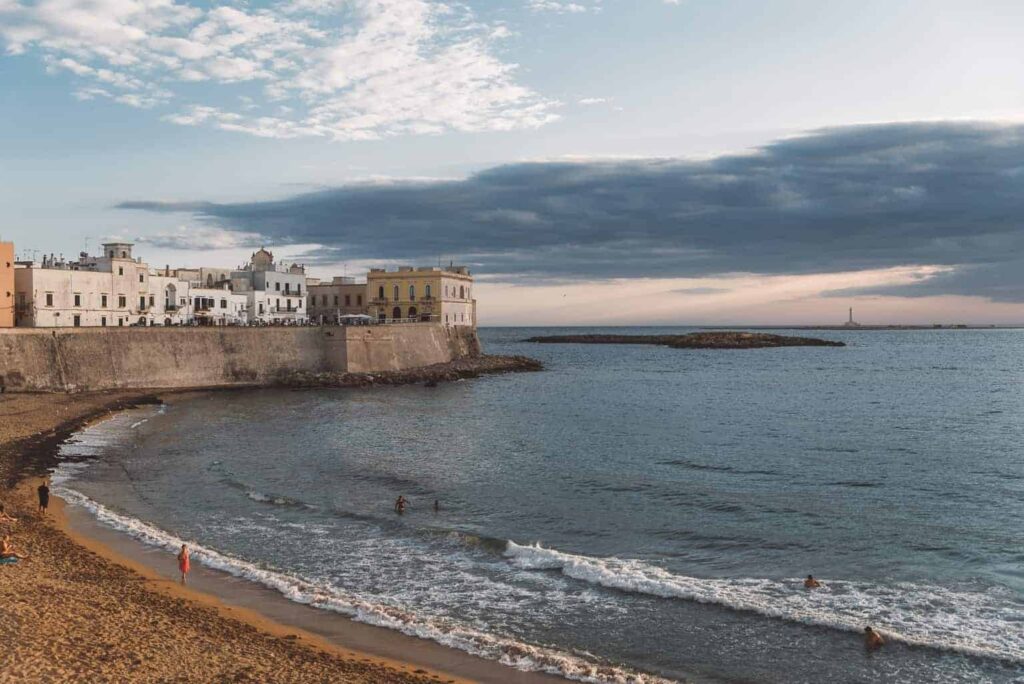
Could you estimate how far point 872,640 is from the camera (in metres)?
14.0

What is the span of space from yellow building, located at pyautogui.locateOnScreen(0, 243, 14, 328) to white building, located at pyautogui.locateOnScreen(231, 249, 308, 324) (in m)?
24.5

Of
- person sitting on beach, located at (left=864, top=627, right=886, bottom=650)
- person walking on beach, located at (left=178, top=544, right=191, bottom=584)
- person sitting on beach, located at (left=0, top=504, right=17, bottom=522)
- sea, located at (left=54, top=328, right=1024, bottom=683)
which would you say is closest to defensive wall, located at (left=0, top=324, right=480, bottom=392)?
sea, located at (left=54, top=328, right=1024, bottom=683)

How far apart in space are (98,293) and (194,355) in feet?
30.5

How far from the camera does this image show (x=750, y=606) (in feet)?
51.9

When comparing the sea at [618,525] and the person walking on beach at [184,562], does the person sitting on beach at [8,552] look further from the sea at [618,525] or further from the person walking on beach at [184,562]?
the person walking on beach at [184,562]

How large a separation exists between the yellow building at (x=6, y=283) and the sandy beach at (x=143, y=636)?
36767mm

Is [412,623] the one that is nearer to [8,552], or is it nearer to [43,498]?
[8,552]

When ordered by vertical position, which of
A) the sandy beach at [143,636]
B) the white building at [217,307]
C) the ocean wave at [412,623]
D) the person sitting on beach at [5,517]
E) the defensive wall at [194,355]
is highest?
the white building at [217,307]

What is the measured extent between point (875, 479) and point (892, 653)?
49.9ft

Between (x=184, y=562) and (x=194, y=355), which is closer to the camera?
(x=184, y=562)

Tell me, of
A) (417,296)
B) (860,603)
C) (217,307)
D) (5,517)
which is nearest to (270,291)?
(217,307)

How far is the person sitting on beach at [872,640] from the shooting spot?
549 inches

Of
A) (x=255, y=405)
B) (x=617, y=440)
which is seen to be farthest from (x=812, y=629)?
(x=255, y=405)

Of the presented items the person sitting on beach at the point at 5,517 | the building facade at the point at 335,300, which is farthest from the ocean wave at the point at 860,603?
the building facade at the point at 335,300
